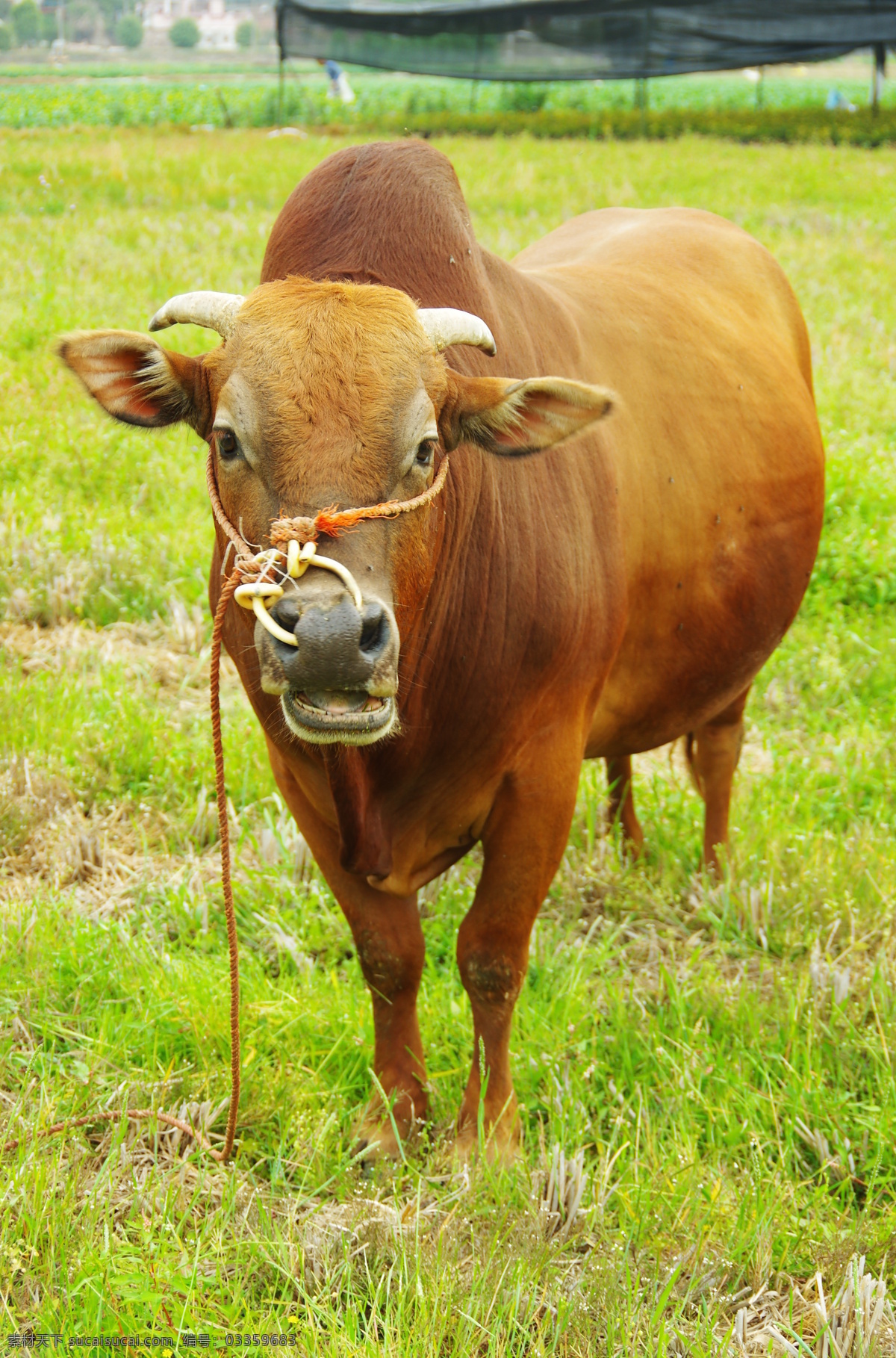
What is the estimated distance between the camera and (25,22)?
2428 centimetres

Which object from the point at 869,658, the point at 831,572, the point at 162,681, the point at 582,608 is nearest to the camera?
the point at 582,608

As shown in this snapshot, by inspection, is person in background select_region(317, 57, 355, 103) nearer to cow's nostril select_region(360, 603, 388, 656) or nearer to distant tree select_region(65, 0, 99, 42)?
distant tree select_region(65, 0, 99, 42)

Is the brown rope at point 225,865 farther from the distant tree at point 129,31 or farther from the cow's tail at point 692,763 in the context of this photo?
the distant tree at point 129,31

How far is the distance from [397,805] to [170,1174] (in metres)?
0.96

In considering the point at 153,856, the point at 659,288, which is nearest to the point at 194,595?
the point at 153,856

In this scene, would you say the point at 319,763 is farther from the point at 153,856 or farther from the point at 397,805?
the point at 153,856

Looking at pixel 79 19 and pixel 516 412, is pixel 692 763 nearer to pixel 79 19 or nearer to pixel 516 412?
pixel 516 412

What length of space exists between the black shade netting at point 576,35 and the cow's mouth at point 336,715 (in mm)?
24027

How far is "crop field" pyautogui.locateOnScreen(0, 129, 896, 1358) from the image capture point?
2.45 m

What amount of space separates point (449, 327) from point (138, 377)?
2.22 feet

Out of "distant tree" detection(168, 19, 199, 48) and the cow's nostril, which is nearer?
the cow's nostril

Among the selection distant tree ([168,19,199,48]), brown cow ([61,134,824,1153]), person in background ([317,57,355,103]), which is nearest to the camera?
brown cow ([61,134,824,1153])

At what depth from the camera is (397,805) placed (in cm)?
291

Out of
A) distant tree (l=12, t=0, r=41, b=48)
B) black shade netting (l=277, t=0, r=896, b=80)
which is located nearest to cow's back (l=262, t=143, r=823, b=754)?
black shade netting (l=277, t=0, r=896, b=80)
